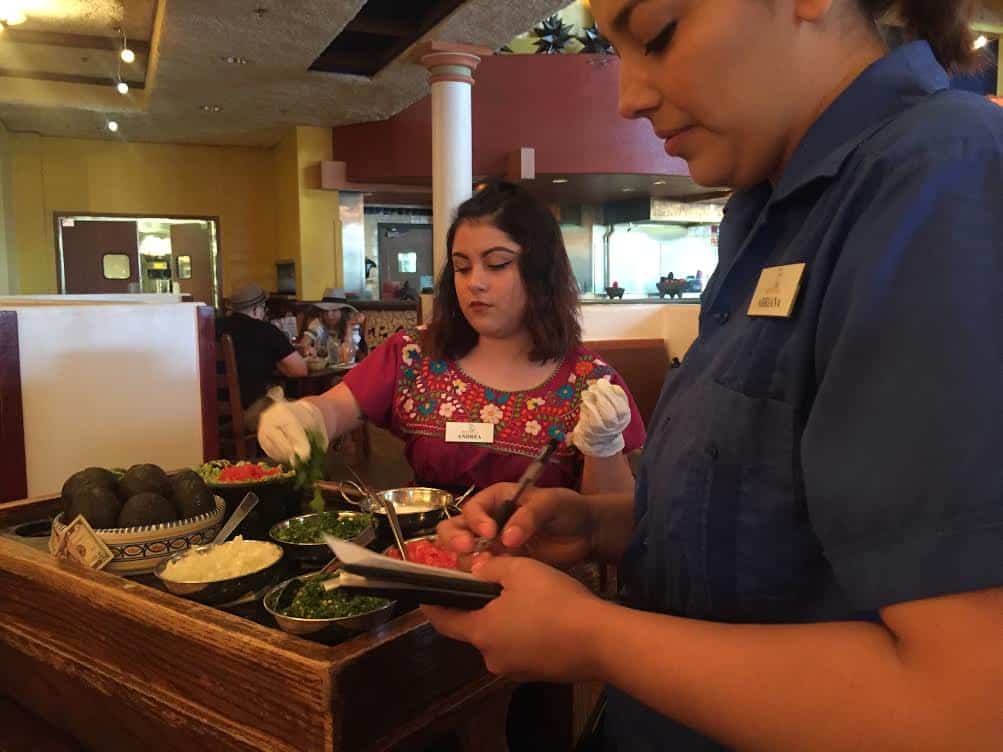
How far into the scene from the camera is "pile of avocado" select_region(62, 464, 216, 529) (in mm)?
1159

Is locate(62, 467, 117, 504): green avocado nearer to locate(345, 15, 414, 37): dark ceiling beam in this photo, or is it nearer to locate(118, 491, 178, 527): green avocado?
locate(118, 491, 178, 527): green avocado

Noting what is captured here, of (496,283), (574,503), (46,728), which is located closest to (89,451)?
(46,728)

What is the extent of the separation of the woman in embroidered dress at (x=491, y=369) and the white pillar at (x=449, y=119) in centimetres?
347

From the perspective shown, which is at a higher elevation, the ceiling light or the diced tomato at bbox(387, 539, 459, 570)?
the ceiling light

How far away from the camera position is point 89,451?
6.58 ft

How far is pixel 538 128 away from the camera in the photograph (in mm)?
7688

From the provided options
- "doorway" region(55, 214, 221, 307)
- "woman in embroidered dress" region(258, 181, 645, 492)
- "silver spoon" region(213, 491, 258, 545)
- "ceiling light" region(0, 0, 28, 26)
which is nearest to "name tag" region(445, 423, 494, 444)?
"woman in embroidered dress" region(258, 181, 645, 492)

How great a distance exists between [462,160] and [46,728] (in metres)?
5.48

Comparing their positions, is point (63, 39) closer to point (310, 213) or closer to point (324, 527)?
point (310, 213)

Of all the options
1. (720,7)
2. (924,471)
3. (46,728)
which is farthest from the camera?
(46,728)

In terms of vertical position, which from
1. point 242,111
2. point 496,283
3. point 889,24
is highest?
point 242,111

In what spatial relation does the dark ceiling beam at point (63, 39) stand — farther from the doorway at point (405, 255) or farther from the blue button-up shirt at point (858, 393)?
the blue button-up shirt at point (858, 393)

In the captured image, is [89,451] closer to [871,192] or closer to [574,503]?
[574,503]

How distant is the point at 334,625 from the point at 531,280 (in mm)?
1263
